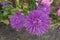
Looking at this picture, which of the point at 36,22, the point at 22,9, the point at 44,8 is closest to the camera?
the point at 36,22

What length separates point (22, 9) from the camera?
2.05 m

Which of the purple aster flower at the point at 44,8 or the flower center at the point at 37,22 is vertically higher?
the purple aster flower at the point at 44,8

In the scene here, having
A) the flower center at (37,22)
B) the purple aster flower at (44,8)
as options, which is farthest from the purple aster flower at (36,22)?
the purple aster flower at (44,8)

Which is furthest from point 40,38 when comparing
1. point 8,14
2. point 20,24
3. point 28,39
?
point 8,14

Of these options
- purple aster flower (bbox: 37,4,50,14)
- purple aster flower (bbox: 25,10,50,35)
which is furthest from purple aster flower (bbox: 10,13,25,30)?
purple aster flower (bbox: 37,4,50,14)

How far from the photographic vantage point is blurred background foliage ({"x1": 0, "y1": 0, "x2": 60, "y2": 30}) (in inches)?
77.6

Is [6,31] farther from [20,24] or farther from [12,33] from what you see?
[20,24]

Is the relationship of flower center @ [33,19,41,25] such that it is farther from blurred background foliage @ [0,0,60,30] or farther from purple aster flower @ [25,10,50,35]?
blurred background foliage @ [0,0,60,30]

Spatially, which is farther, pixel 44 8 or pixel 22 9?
pixel 22 9

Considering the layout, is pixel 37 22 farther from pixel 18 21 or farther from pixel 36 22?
pixel 18 21

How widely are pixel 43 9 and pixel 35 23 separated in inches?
8.7

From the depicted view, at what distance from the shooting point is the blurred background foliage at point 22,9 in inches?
77.6

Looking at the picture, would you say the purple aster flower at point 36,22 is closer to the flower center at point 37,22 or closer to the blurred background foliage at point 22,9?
the flower center at point 37,22

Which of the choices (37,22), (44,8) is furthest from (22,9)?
(37,22)
